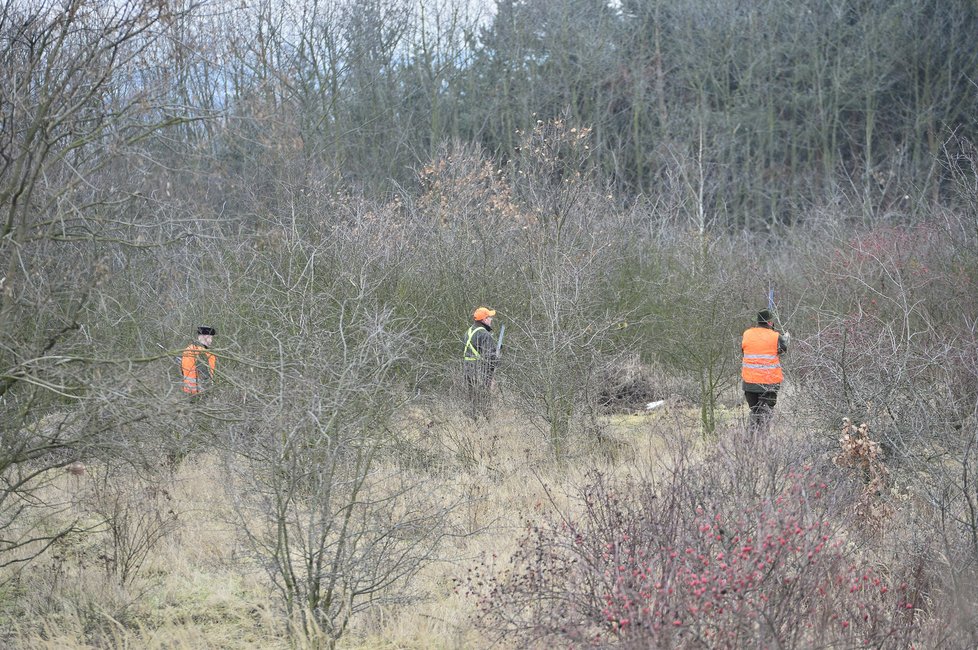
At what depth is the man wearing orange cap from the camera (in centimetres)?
1334

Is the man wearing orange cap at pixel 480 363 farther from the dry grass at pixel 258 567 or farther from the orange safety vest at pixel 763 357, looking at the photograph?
the orange safety vest at pixel 763 357

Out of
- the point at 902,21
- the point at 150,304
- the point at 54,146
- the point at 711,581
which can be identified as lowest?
the point at 711,581

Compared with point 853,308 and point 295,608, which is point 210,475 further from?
point 853,308

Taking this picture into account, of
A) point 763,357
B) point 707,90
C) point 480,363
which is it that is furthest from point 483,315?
point 707,90

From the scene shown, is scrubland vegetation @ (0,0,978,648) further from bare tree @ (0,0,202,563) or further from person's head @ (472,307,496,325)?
person's head @ (472,307,496,325)

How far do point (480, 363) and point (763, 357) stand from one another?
11.5 ft

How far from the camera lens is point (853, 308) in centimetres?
1628

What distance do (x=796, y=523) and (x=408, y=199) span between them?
1472cm

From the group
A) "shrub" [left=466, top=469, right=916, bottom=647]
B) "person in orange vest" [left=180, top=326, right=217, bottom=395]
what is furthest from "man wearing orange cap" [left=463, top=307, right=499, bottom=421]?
"shrub" [left=466, top=469, right=916, bottom=647]

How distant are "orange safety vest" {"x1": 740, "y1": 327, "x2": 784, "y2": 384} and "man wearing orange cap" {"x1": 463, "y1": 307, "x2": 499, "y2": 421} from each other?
3074 millimetres

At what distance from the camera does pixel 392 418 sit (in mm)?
10828

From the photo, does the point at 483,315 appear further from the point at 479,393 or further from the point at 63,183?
the point at 63,183

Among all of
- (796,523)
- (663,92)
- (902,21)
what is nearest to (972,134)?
(902,21)

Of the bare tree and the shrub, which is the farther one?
the bare tree
